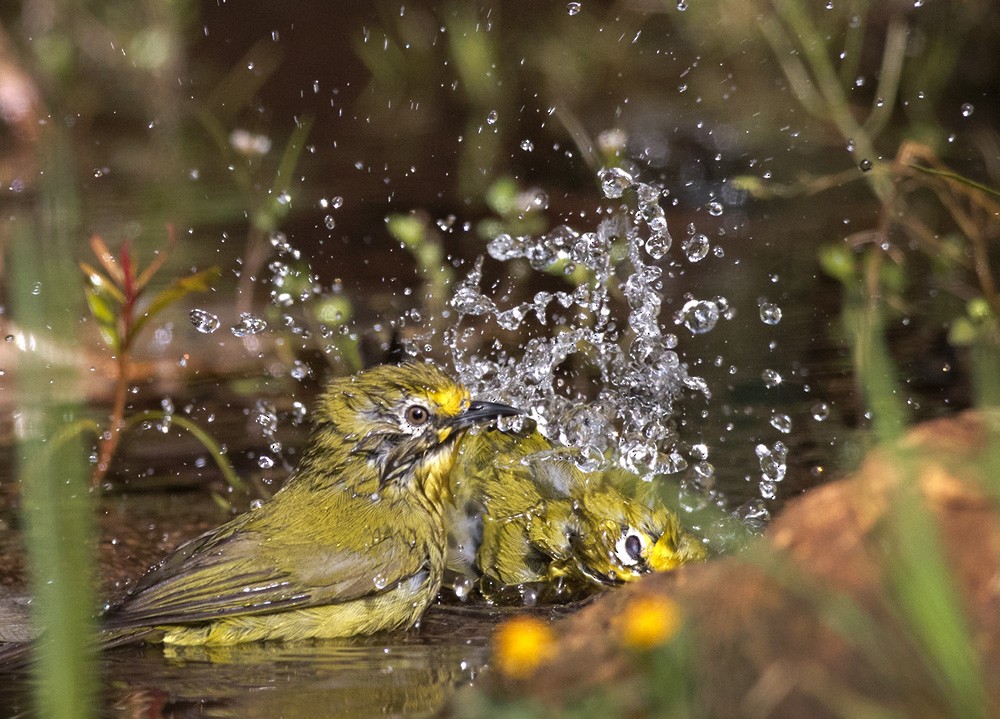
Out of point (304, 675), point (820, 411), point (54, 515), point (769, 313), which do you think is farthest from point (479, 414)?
point (54, 515)

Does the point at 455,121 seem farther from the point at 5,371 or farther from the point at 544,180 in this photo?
the point at 5,371

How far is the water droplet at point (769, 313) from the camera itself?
22.1 ft

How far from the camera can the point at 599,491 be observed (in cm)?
489

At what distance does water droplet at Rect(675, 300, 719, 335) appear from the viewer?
665cm

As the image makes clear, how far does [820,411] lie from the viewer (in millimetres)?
5754

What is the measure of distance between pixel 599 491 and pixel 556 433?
0.59m

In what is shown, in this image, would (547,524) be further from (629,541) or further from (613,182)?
(613,182)

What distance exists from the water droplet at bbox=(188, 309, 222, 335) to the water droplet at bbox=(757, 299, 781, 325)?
269 cm

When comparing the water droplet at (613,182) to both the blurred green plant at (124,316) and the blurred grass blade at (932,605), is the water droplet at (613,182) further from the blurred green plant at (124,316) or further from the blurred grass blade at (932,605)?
the blurred grass blade at (932,605)

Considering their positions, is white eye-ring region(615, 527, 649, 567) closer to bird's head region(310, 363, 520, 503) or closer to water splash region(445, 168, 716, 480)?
water splash region(445, 168, 716, 480)

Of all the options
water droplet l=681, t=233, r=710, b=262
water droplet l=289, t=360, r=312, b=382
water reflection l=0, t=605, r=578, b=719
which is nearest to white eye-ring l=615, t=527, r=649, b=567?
water reflection l=0, t=605, r=578, b=719

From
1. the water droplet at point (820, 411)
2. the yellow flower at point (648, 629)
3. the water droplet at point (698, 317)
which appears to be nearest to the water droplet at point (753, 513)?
the water droplet at point (820, 411)

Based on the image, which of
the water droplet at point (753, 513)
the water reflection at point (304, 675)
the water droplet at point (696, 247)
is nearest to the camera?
the water reflection at point (304, 675)

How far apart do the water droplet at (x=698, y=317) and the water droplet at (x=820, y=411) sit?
95 cm
